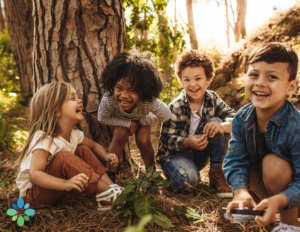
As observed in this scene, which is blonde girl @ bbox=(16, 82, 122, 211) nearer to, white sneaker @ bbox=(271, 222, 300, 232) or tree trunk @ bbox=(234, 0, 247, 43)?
white sneaker @ bbox=(271, 222, 300, 232)

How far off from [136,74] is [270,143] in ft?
3.74

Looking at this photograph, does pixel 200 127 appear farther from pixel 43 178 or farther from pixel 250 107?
pixel 43 178

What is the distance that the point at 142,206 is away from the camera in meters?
1.52

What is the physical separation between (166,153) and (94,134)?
777 mm

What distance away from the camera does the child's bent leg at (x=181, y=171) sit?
213 centimetres

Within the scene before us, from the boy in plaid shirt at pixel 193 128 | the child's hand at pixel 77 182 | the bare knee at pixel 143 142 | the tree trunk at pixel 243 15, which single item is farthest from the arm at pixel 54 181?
the tree trunk at pixel 243 15

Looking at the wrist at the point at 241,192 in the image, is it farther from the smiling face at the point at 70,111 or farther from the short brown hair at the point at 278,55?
the smiling face at the point at 70,111

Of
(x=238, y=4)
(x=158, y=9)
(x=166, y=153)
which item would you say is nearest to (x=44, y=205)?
(x=166, y=153)

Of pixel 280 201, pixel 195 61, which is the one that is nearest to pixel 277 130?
pixel 280 201

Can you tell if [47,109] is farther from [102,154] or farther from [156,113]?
[156,113]

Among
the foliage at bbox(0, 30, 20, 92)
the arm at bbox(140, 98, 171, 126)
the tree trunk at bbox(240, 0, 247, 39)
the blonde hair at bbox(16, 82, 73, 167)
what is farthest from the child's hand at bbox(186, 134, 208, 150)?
the tree trunk at bbox(240, 0, 247, 39)

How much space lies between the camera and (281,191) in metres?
1.40

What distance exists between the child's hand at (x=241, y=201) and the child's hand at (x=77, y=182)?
3.04 feet

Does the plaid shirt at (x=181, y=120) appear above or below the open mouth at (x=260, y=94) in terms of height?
below
